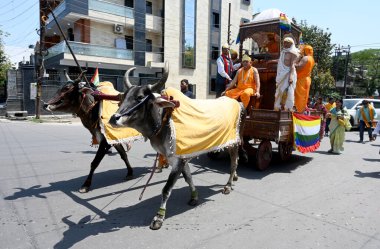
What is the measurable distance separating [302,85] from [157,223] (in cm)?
542

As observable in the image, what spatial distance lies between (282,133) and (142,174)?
315 cm

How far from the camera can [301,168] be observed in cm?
711

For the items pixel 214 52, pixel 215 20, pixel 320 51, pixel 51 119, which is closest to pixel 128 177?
pixel 51 119

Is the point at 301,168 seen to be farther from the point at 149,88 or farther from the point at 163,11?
the point at 163,11

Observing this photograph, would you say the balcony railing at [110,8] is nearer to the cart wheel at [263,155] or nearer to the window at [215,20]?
the window at [215,20]

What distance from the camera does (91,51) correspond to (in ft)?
69.0

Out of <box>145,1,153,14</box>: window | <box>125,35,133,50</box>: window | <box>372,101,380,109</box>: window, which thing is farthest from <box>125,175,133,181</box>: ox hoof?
<box>145,1,153,14</box>: window

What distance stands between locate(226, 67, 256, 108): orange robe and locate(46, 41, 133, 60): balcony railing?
16.8 metres

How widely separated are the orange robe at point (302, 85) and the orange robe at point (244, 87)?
1.76 meters

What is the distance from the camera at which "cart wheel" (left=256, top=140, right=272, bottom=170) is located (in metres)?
6.61

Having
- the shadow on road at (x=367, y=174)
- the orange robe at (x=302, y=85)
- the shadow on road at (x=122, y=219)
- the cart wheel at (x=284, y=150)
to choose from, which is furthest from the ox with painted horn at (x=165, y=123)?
Result: the shadow on road at (x=367, y=174)

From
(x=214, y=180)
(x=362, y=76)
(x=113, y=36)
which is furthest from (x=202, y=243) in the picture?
(x=362, y=76)

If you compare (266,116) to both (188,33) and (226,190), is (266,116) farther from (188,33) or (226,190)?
(188,33)

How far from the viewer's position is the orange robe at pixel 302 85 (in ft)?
24.3
